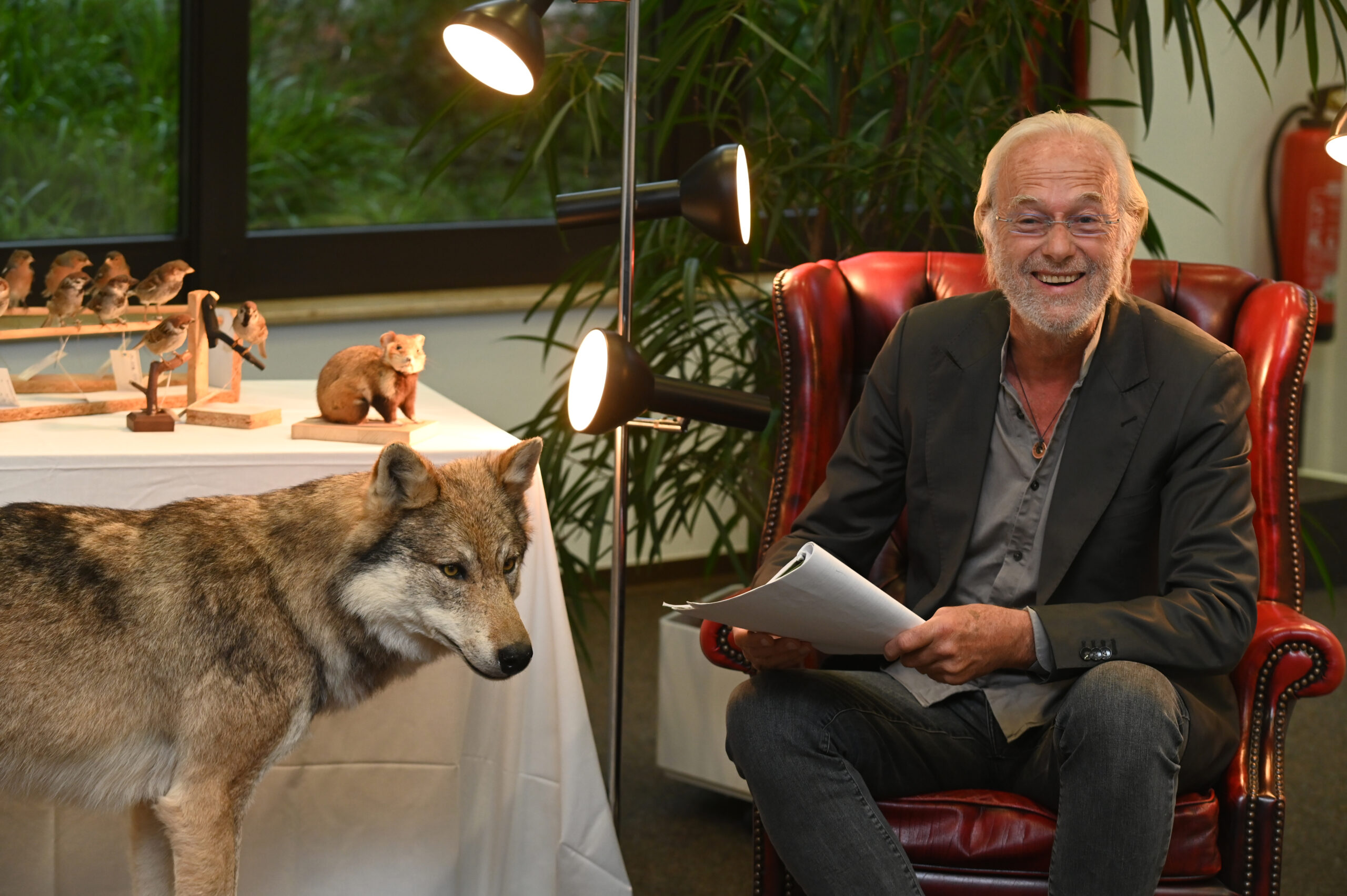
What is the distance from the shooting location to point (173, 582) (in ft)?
4.90

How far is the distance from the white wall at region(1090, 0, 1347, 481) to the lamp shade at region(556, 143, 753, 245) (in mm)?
3092

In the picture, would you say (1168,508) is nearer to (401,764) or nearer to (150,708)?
(401,764)

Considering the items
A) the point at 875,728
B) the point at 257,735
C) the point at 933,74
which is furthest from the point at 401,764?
the point at 933,74

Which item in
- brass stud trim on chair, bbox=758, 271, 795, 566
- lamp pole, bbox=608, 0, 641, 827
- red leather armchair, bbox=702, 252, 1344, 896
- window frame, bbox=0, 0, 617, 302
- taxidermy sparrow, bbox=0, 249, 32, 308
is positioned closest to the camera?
red leather armchair, bbox=702, 252, 1344, 896

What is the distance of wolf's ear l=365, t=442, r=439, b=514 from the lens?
1.47 metres

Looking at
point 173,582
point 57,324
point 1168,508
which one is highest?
point 57,324

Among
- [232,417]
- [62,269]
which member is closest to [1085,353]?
[232,417]

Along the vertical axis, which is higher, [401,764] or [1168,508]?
[1168,508]

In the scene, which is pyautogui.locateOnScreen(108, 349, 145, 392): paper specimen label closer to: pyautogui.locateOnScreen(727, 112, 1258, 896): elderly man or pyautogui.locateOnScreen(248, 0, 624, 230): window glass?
pyautogui.locateOnScreen(727, 112, 1258, 896): elderly man

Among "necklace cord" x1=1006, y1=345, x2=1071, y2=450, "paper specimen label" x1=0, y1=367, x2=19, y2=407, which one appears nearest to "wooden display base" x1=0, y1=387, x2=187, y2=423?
"paper specimen label" x1=0, y1=367, x2=19, y2=407

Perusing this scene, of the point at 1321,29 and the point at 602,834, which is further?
the point at 1321,29

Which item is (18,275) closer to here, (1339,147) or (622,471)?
(622,471)

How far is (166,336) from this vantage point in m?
2.08

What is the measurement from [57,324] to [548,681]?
103 cm
